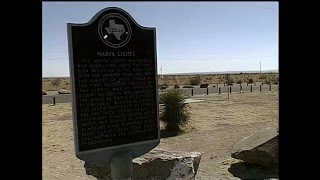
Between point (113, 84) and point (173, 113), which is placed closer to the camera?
point (113, 84)

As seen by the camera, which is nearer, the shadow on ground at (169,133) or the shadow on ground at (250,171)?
→ the shadow on ground at (250,171)

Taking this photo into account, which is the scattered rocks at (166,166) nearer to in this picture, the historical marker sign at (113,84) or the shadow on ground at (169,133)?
the historical marker sign at (113,84)

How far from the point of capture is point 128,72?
411cm

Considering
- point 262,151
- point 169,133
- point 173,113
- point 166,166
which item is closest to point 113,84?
point 166,166

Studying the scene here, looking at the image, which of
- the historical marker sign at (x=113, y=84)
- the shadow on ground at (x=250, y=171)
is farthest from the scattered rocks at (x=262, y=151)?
the historical marker sign at (x=113, y=84)

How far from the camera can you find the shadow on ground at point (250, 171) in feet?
20.2

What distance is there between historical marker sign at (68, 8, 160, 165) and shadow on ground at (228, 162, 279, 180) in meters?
2.62

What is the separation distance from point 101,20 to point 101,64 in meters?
0.48

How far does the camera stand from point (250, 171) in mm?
6449

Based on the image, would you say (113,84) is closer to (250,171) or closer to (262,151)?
(262,151)

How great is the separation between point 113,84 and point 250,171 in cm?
360

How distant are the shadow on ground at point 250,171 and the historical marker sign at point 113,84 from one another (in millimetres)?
2623
